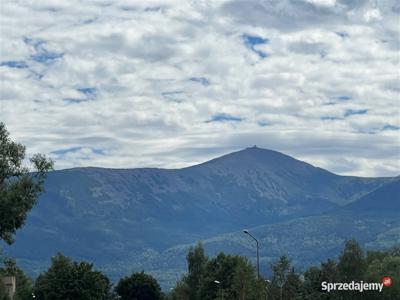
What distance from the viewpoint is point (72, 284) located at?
454ft

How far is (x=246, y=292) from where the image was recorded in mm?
110312

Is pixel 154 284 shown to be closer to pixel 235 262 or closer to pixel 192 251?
pixel 192 251

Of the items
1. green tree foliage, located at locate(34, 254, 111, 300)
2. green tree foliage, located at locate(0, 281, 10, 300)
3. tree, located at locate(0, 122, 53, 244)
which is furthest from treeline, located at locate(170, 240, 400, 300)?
tree, located at locate(0, 122, 53, 244)

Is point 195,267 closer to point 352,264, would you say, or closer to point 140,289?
point 140,289

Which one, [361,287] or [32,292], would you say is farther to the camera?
[32,292]

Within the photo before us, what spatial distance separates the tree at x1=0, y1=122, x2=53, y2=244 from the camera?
215 ft

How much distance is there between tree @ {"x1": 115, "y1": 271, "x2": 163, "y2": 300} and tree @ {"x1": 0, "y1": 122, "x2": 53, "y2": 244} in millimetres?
125271

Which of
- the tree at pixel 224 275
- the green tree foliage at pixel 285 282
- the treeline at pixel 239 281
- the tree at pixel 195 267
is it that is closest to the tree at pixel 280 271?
the green tree foliage at pixel 285 282

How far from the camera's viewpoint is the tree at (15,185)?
65.4 metres

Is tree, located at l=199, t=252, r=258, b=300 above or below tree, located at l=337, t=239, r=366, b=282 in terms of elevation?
below

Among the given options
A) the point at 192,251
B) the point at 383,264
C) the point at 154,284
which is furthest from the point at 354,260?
the point at 154,284

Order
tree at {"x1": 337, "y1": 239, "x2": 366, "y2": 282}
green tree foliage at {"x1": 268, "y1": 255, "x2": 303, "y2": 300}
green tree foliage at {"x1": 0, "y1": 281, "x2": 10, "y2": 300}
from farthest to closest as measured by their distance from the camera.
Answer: tree at {"x1": 337, "y1": 239, "x2": 366, "y2": 282} → green tree foliage at {"x1": 268, "y1": 255, "x2": 303, "y2": 300} → green tree foliage at {"x1": 0, "y1": 281, "x2": 10, "y2": 300}

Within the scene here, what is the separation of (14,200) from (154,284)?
13178 centimetres

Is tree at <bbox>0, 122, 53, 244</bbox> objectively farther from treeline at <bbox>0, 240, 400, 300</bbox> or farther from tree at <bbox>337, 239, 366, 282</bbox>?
tree at <bbox>337, 239, 366, 282</bbox>
